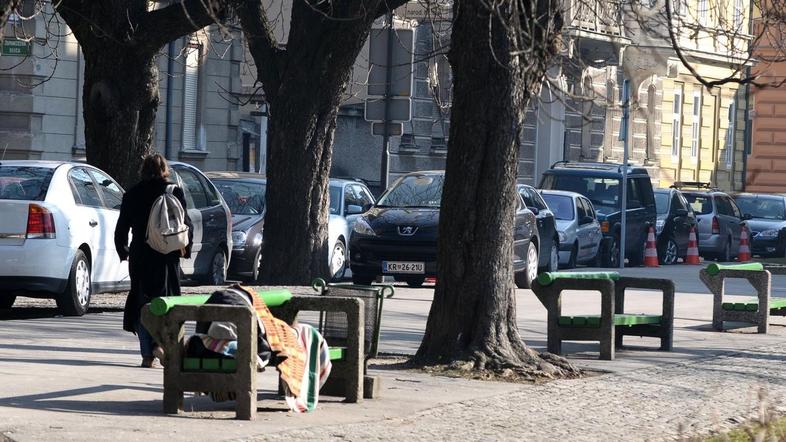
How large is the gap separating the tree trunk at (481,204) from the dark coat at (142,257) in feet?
6.32

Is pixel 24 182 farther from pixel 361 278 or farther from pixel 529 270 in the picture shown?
pixel 529 270

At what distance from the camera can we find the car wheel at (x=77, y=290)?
15.6m

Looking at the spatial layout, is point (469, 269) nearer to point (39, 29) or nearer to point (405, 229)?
point (405, 229)

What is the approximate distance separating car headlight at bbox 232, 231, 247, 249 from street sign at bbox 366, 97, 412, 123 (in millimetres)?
5633

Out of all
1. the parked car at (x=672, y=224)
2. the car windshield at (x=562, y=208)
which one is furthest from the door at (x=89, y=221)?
the parked car at (x=672, y=224)

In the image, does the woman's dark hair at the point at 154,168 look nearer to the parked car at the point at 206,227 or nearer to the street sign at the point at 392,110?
the parked car at the point at 206,227

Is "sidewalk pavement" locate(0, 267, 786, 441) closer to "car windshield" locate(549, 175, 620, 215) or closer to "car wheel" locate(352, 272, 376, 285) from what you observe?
"car wheel" locate(352, 272, 376, 285)

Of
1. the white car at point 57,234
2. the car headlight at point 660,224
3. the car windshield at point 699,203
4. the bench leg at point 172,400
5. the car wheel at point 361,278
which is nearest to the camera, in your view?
the bench leg at point 172,400

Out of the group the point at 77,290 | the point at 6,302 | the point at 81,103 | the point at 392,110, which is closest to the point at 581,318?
the point at 77,290

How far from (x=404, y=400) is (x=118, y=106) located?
934 cm

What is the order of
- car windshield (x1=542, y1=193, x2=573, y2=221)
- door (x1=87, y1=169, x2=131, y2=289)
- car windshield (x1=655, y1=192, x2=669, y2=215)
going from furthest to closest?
car windshield (x1=655, y1=192, x2=669, y2=215) < car windshield (x1=542, y1=193, x2=573, y2=221) < door (x1=87, y1=169, x2=131, y2=289)

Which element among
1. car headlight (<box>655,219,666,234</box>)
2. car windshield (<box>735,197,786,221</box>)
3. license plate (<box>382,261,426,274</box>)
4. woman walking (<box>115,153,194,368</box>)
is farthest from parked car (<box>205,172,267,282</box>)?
car windshield (<box>735,197,786,221</box>)

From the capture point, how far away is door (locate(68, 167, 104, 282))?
15703 mm

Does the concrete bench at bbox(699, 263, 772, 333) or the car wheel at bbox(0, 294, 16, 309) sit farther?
the concrete bench at bbox(699, 263, 772, 333)
